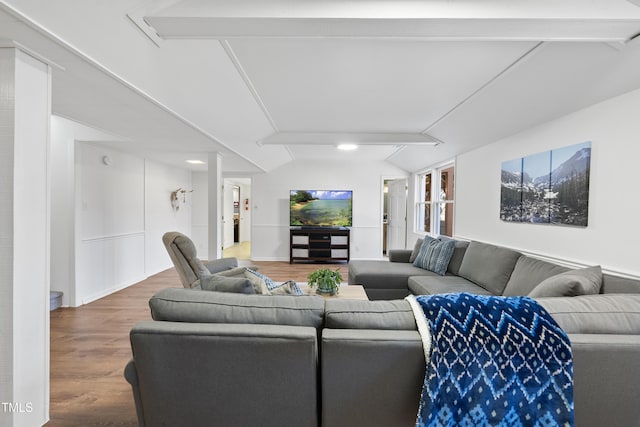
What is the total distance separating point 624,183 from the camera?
1963mm

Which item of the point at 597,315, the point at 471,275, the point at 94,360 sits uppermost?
the point at 597,315

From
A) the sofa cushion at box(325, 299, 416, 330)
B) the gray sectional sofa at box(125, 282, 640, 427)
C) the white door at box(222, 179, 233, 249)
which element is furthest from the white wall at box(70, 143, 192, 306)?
the sofa cushion at box(325, 299, 416, 330)

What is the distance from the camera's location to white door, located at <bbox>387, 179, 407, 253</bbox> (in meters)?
6.67

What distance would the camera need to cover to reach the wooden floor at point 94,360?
180 centimetres

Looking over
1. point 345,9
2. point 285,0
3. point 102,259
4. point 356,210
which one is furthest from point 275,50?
point 356,210

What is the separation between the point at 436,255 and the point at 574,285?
1982 mm

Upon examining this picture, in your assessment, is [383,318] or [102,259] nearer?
[383,318]

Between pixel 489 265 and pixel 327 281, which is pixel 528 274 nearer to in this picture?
pixel 489 265

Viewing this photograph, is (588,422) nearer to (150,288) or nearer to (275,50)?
(275,50)

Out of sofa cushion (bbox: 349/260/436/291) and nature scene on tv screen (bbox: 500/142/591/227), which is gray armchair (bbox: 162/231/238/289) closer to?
sofa cushion (bbox: 349/260/436/291)

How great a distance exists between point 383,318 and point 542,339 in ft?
2.03

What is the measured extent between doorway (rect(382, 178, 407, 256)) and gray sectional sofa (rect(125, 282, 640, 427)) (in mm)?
5414

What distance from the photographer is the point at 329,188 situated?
6.95m

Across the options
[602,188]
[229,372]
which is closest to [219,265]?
[229,372]
